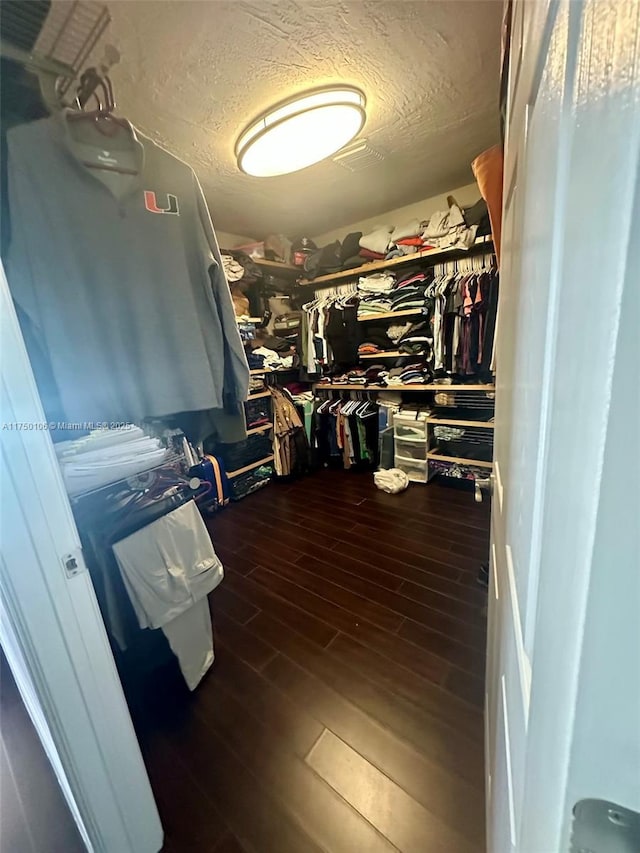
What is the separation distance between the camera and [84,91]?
0.90 meters

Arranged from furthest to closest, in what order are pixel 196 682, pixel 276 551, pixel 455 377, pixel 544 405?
pixel 455 377, pixel 276 551, pixel 196 682, pixel 544 405

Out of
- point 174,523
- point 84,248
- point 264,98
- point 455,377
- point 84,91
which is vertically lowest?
point 174,523

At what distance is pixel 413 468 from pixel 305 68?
8.78 ft

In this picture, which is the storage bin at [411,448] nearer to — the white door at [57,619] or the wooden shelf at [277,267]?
the wooden shelf at [277,267]

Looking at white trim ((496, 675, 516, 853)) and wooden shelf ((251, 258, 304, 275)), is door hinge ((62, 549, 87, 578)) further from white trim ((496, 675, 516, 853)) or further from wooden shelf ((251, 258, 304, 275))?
wooden shelf ((251, 258, 304, 275))

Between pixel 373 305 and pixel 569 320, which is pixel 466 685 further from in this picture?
pixel 373 305

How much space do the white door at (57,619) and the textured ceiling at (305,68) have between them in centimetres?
137

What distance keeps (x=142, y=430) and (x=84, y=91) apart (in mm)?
950

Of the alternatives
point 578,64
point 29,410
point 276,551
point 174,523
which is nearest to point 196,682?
point 174,523

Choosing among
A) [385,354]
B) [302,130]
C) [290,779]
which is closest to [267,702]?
[290,779]

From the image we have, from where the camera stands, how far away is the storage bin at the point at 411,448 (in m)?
2.91

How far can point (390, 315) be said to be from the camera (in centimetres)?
298

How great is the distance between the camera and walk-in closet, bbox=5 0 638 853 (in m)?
0.57

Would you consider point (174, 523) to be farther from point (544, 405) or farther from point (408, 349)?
point (408, 349)
